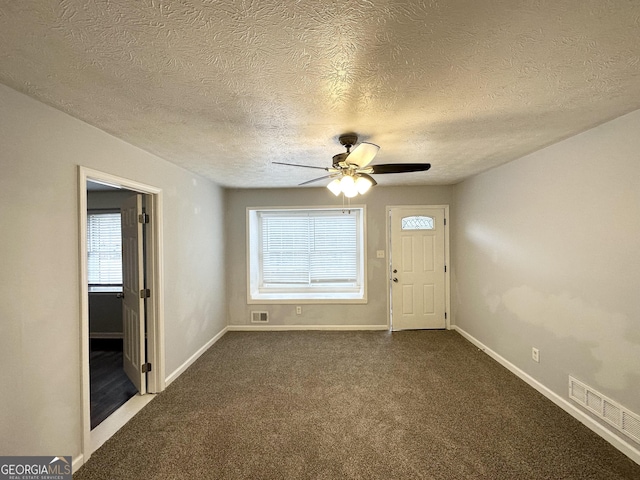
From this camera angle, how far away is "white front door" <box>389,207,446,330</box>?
4.67 m

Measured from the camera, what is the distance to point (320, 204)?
4742 millimetres

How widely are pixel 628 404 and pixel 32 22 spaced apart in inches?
146

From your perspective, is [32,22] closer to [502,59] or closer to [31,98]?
[31,98]

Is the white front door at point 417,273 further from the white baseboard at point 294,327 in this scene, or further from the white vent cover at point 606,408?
the white vent cover at point 606,408

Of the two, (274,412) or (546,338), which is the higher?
(546,338)

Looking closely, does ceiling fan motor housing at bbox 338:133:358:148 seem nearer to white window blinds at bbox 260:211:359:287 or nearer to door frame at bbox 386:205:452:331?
door frame at bbox 386:205:452:331

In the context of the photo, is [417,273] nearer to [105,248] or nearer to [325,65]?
[325,65]

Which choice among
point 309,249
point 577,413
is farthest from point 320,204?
point 577,413

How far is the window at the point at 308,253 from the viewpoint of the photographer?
16.7 ft

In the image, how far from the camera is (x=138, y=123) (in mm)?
2016

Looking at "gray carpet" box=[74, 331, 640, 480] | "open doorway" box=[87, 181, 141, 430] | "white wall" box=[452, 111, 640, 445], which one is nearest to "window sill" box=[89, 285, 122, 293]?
"open doorway" box=[87, 181, 141, 430]

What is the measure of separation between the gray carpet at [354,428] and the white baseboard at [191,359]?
8 cm

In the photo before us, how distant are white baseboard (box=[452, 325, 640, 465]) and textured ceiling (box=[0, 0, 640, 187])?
7.19ft

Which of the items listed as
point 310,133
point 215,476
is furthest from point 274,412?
point 310,133
